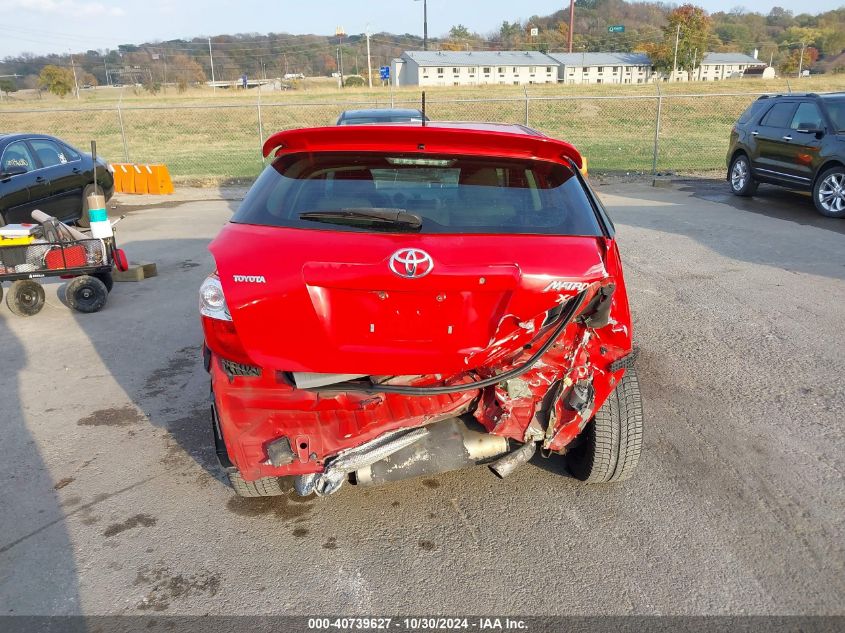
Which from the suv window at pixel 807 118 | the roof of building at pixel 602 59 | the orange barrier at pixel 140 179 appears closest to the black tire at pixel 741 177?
the suv window at pixel 807 118

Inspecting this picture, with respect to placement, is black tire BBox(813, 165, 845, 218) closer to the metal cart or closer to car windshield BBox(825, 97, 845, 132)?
car windshield BBox(825, 97, 845, 132)

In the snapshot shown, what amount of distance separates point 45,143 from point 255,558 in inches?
380

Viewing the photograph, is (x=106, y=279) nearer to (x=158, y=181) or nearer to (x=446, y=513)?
(x=446, y=513)

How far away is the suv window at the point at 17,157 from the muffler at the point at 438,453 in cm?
902

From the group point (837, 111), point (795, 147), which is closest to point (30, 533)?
point (795, 147)

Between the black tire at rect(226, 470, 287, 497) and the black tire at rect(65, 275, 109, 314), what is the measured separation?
4316 mm

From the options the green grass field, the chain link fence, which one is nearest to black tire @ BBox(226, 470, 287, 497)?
the chain link fence

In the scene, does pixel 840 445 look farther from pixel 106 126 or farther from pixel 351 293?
pixel 106 126

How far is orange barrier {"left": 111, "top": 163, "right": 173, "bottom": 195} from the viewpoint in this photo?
15.9 meters

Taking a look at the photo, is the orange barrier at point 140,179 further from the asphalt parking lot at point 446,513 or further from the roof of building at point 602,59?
the roof of building at point 602,59

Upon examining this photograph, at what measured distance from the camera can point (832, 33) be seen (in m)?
103

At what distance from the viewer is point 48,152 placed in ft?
34.0

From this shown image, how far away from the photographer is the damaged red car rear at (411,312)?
9.01 ft

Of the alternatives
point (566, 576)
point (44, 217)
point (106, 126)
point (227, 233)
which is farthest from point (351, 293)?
point (106, 126)
